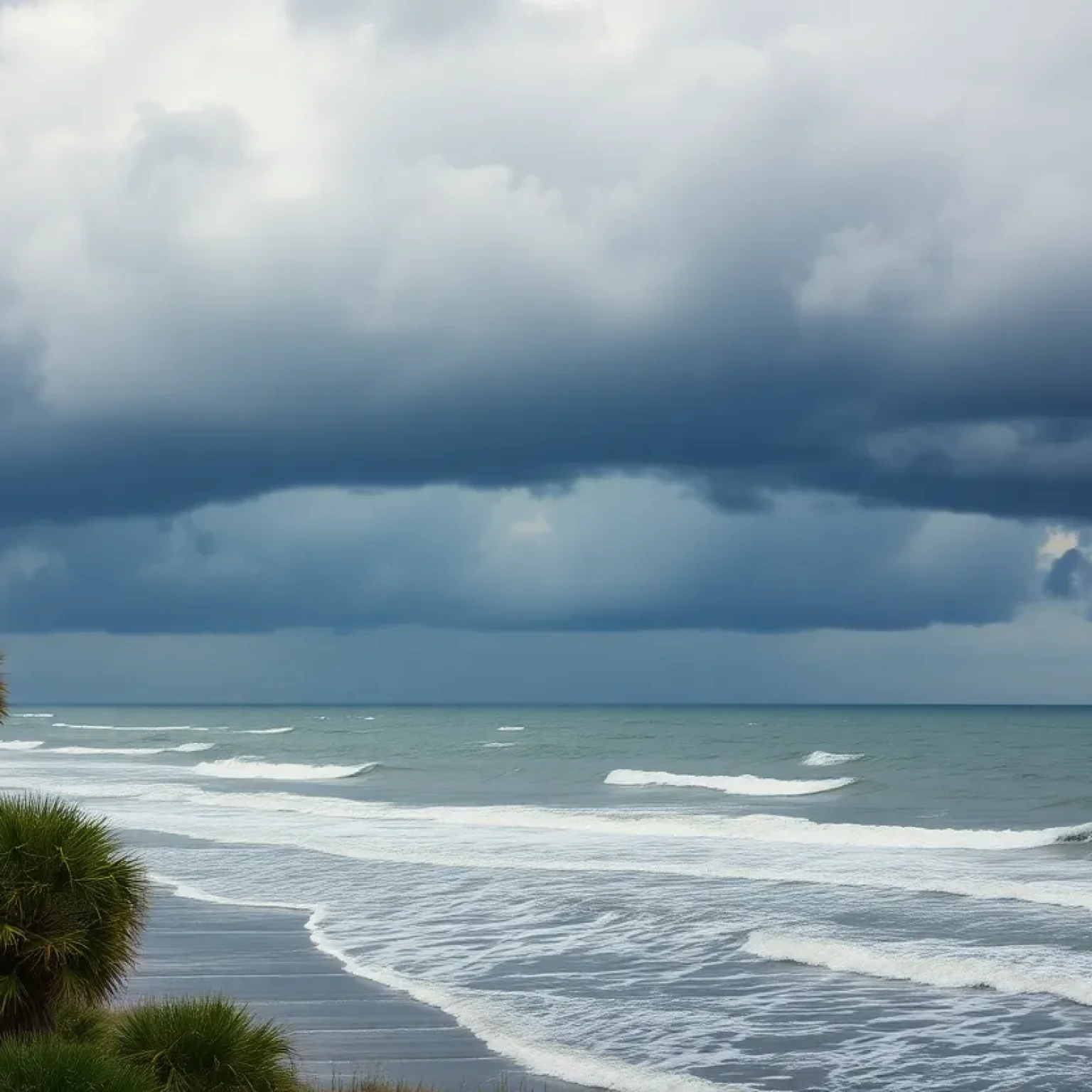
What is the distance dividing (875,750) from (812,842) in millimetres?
51884

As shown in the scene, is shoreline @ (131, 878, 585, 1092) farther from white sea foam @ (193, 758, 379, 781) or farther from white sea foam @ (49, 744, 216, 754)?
white sea foam @ (49, 744, 216, 754)

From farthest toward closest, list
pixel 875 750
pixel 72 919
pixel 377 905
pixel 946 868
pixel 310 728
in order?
pixel 310 728 → pixel 875 750 → pixel 946 868 → pixel 377 905 → pixel 72 919

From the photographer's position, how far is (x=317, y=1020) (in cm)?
1457

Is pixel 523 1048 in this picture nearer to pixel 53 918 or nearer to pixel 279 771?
pixel 53 918

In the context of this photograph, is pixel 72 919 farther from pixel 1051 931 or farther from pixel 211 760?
pixel 211 760

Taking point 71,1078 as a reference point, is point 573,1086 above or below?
below

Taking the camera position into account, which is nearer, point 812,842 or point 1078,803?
point 812,842

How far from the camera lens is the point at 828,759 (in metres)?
75.9

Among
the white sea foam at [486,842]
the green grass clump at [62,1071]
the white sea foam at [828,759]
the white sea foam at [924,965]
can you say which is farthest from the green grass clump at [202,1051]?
the white sea foam at [828,759]

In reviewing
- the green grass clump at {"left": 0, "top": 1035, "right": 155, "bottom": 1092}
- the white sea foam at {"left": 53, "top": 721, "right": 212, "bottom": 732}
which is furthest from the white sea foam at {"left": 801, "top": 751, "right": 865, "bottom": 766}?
the white sea foam at {"left": 53, "top": 721, "right": 212, "bottom": 732}

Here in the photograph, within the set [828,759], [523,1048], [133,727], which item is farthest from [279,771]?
[133,727]

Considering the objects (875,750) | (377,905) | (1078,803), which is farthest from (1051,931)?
(875,750)

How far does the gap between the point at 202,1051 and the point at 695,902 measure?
609 inches

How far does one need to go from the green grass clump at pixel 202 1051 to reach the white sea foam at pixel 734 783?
153ft
